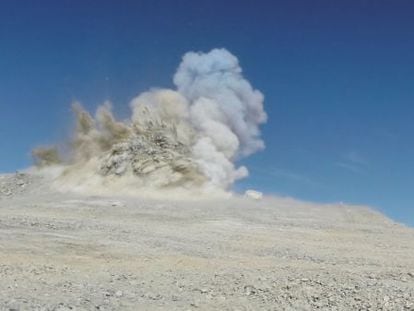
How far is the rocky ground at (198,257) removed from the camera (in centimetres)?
1627

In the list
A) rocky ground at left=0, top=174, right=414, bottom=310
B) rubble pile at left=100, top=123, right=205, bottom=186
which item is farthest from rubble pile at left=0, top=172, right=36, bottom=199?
rocky ground at left=0, top=174, right=414, bottom=310

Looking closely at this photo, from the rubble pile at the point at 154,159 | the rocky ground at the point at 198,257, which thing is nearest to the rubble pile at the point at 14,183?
the rubble pile at the point at 154,159

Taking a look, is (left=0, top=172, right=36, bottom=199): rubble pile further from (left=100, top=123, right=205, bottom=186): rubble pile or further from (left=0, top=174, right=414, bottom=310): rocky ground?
(left=0, top=174, right=414, bottom=310): rocky ground

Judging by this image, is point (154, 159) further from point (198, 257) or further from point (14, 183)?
point (198, 257)

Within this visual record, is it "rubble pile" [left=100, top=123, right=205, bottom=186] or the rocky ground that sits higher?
"rubble pile" [left=100, top=123, right=205, bottom=186]

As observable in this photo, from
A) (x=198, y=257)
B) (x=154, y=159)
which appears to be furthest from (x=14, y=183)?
(x=198, y=257)

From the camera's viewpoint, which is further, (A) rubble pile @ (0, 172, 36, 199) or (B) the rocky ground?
(A) rubble pile @ (0, 172, 36, 199)

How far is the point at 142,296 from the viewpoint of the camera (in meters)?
16.5

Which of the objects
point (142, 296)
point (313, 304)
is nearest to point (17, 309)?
point (142, 296)

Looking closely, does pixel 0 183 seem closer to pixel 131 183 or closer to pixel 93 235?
pixel 131 183

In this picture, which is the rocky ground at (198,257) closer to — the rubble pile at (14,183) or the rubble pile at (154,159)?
the rubble pile at (154,159)

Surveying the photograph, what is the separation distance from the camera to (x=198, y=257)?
77.9 feet

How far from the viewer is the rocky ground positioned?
1627 cm

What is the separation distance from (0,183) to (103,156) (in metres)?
8.27
